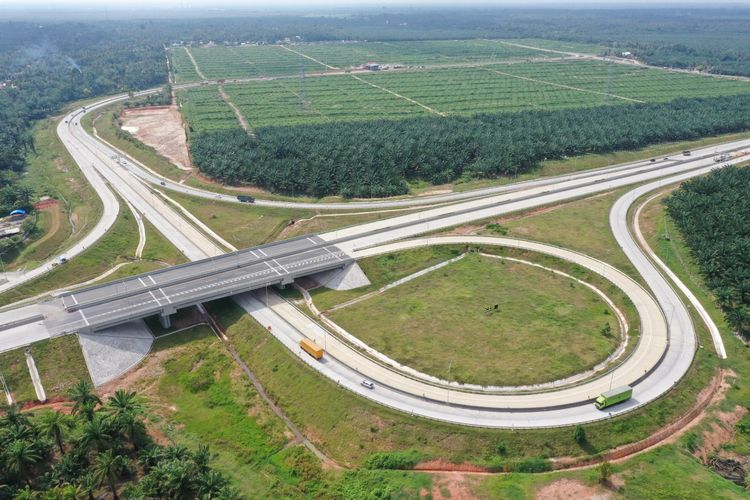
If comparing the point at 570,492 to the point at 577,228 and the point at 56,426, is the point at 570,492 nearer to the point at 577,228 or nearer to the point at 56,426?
the point at 56,426

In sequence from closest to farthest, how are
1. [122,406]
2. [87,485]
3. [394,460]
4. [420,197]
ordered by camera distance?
[87,485] → [122,406] → [394,460] → [420,197]

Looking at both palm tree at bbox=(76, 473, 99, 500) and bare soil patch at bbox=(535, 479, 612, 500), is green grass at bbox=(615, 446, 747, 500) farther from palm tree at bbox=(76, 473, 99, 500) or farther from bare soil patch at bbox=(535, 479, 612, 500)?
A: palm tree at bbox=(76, 473, 99, 500)

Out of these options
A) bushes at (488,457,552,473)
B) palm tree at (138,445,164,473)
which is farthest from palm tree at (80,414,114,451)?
bushes at (488,457,552,473)

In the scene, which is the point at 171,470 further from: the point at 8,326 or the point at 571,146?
the point at 571,146

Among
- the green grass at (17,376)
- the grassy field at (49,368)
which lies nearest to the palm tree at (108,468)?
the grassy field at (49,368)

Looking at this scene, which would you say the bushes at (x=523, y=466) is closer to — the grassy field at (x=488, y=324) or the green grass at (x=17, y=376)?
the grassy field at (x=488, y=324)

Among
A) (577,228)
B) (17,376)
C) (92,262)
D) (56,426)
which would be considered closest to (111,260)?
(92,262)
